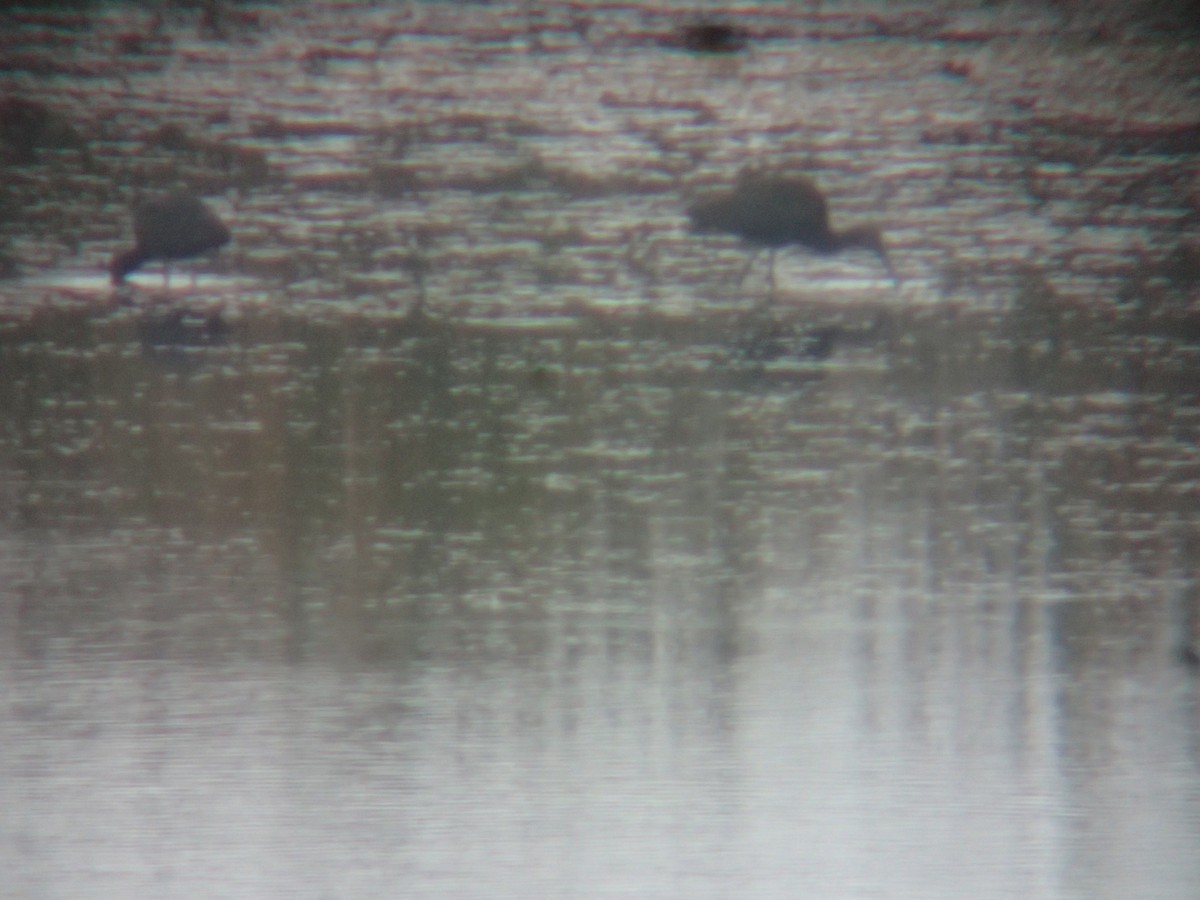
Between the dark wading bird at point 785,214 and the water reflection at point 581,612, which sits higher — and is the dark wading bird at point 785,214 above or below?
above

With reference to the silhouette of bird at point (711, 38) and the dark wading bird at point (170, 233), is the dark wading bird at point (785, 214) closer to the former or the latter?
the silhouette of bird at point (711, 38)

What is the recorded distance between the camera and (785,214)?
0.74 metres

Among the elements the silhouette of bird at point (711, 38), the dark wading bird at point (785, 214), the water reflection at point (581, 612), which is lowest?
the water reflection at point (581, 612)

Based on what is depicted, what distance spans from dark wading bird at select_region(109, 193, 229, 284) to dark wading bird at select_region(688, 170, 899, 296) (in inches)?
9.7

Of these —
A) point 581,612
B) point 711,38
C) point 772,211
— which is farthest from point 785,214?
point 581,612

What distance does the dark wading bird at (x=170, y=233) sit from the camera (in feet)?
2.39

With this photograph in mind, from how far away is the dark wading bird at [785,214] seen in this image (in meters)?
0.75

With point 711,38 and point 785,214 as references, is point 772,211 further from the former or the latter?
point 711,38

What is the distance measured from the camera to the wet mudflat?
52 cm

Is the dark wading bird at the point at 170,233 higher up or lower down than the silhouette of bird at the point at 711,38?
lower down

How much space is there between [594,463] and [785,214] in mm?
174

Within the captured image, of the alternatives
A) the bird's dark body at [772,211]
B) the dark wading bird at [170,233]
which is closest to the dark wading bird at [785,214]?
the bird's dark body at [772,211]

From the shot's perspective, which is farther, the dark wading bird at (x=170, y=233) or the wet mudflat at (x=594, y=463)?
the dark wading bird at (x=170, y=233)

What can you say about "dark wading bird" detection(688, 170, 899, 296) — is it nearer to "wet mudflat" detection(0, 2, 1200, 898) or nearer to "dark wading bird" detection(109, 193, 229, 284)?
"wet mudflat" detection(0, 2, 1200, 898)
